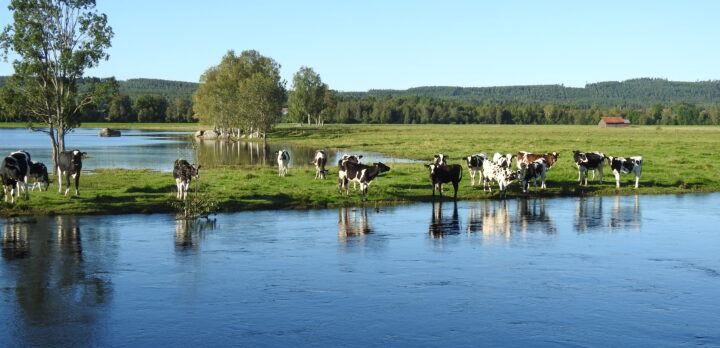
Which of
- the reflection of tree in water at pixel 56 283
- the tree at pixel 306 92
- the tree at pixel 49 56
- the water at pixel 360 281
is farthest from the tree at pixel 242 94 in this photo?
the reflection of tree in water at pixel 56 283

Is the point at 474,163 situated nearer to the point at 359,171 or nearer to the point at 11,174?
the point at 359,171

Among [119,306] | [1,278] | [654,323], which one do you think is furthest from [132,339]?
[654,323]

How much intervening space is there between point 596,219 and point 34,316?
20166 millimetres

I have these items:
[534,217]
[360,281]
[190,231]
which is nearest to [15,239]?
[190,231]

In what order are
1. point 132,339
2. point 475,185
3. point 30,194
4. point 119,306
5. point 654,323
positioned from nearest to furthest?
point 132,339 < point 654,323 < point 119,306 < point 30,194 < point 475,185

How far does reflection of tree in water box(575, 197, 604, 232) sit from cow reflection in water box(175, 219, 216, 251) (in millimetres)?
12632

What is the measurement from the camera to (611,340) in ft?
42.1

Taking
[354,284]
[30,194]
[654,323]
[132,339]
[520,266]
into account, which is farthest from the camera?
[30,194]

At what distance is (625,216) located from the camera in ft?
92.0

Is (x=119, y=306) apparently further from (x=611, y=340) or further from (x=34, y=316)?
(x=611, y=340)

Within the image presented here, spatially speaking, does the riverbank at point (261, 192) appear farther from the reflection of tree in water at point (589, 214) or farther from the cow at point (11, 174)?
the reflection of tree in water at point (589, 214)

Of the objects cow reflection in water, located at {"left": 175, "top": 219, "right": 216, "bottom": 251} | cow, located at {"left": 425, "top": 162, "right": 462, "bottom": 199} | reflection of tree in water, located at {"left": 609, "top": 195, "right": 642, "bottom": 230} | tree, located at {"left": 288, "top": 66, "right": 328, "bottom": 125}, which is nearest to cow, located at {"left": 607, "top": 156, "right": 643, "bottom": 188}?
reflection of tree in water, located at {"left": 609, "top": 195, "right": 642, "bottom": 230}

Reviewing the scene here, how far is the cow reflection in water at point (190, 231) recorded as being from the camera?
21406mm

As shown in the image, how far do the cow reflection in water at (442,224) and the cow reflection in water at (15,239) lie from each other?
12.2 m
